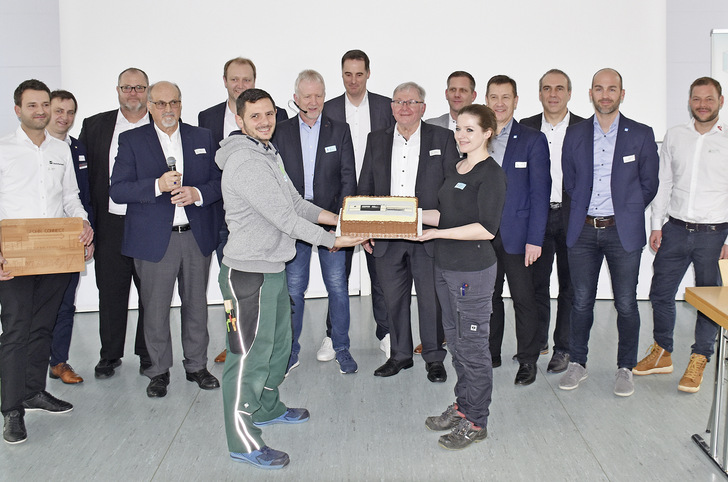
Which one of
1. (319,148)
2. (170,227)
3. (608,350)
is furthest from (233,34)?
(608,350)

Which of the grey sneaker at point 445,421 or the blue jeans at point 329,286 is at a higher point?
the blue jeans at point 329,286

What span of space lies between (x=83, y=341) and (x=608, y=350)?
4.17m

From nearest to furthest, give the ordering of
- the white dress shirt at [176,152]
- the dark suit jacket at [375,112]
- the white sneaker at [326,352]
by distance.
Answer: the white dress shirt at [176,152] → the white sneaker at [326,352] → the dark suit jacket at [375,112]

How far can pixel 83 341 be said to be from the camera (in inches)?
207

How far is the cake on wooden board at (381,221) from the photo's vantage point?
132 inches

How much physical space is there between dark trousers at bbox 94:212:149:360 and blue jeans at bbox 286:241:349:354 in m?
1.06

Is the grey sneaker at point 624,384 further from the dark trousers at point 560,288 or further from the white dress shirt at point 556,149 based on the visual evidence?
the white dress shirt at point 556,149

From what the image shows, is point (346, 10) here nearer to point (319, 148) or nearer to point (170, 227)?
point (319, 148)

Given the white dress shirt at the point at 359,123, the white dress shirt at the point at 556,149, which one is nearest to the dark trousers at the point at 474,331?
the white dress shirt at the point at 556,149

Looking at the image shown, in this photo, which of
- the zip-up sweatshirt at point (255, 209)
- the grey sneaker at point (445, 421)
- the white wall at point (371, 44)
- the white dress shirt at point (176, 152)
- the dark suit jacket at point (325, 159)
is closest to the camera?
the zip-up sweatshirt at point (255, 209)

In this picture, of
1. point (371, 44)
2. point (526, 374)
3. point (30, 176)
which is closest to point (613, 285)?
point (526, 374)

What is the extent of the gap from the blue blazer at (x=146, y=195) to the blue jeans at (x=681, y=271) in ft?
9.73

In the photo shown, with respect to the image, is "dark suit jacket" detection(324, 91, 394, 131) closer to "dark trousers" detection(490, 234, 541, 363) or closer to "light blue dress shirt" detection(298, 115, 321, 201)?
"light blue dress shirt" detection(298, 115, 321, 201)

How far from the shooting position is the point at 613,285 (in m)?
4.13
